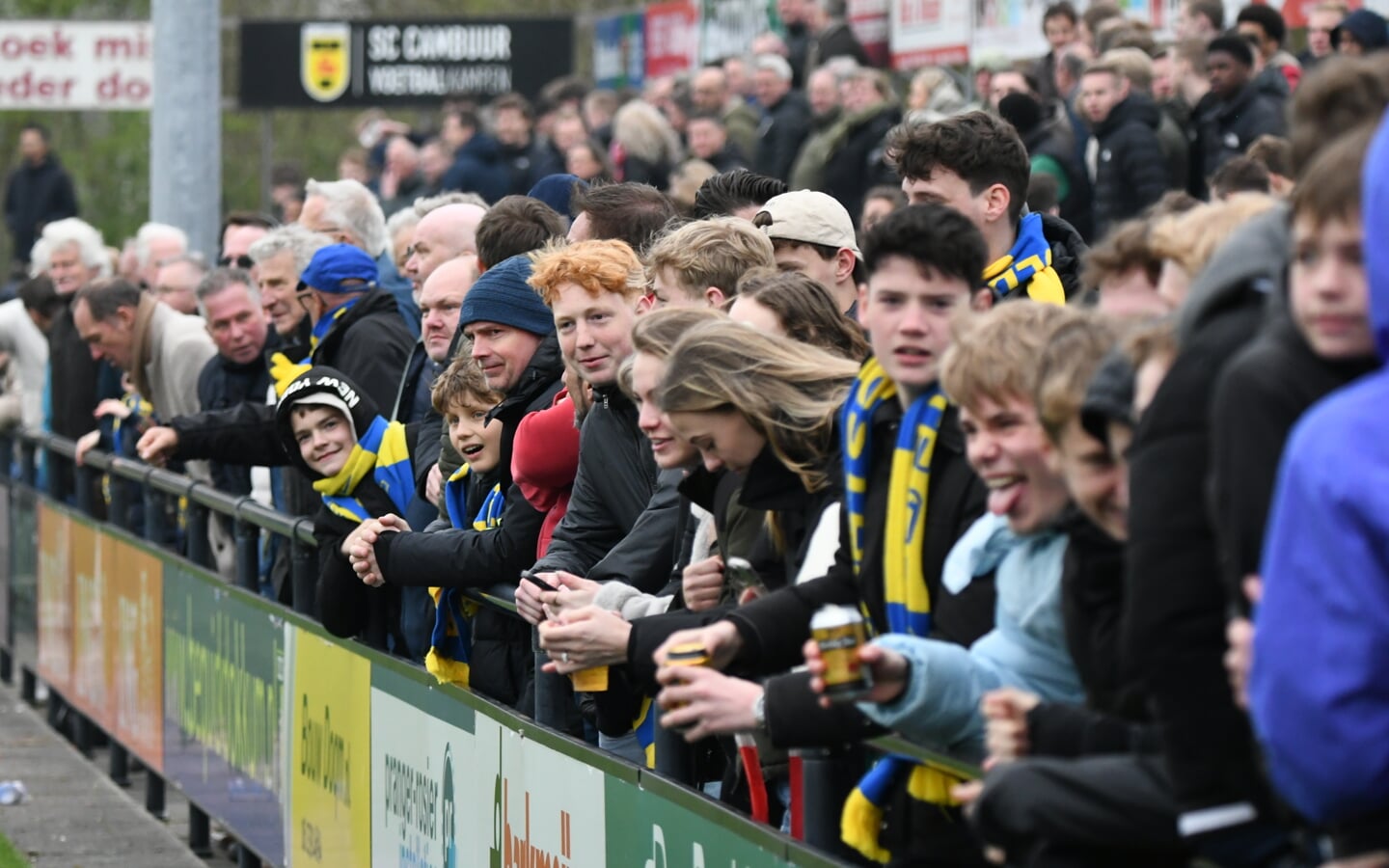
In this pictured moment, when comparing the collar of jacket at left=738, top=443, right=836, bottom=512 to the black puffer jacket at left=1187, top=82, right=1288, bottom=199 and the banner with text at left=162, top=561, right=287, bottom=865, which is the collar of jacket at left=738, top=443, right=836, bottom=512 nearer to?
the banner with text at left=162, top=561, right=287, bottom=865

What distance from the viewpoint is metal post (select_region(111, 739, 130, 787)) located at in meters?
10.6

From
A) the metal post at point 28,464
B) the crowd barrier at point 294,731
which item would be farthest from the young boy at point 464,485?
the metal post at point 28,464

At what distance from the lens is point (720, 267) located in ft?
18.0

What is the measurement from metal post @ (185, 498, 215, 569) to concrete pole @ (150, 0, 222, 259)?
4998 millimetres

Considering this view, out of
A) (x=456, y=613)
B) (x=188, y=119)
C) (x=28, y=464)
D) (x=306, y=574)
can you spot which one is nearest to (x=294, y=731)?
(x=306, y=574)

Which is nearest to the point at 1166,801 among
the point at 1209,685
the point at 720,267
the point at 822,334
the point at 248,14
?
the point at 1209,685

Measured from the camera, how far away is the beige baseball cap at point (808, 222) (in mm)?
5926

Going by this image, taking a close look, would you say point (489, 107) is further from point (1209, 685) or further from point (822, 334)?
point (1209, 685)

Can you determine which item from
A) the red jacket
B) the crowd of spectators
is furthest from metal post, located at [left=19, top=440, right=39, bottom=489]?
the red jacket

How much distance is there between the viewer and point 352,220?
31.8ft

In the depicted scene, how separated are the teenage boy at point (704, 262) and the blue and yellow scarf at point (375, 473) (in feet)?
6.02

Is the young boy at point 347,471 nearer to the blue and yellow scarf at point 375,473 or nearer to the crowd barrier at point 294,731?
the blue and yellow scarf at point 375,473

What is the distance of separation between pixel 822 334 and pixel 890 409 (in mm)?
845

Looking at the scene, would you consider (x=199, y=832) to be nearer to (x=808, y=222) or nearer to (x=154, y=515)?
(x=154, y=515)
